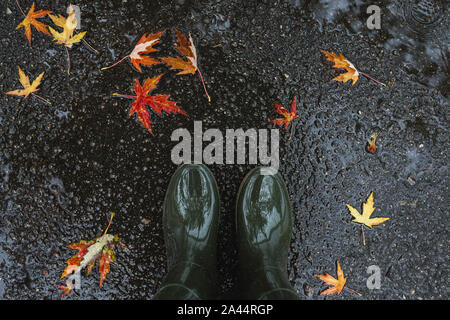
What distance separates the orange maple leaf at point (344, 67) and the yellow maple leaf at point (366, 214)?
0.61 m

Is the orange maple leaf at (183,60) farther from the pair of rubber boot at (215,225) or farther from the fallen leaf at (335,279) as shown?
the fallen leaf at (335,279)

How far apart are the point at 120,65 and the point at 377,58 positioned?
134 cm

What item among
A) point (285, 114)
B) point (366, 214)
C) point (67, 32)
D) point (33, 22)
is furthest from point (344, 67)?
point (33, 22)

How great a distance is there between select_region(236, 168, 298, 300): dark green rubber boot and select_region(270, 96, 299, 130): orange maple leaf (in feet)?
0.83

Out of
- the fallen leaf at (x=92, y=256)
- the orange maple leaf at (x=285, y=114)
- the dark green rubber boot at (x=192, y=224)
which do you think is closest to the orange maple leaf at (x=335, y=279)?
the dark green rubber boot at (x=192, y=224)

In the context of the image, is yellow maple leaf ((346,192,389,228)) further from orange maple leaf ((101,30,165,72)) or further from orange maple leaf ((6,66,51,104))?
orange maple leaf ((6,66,51,104))

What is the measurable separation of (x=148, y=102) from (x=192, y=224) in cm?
67

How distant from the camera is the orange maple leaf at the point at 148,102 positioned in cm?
154

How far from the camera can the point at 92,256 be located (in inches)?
62.7

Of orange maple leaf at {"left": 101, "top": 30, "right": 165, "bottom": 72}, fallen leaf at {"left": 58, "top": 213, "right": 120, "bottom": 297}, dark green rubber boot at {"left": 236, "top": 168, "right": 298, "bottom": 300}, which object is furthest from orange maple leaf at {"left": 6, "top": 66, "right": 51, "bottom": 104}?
dark green rubber boot at {"left": 236, "top": 168, "right": 298, "bottom": 300}

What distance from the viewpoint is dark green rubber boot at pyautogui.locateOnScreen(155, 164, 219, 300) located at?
132cm

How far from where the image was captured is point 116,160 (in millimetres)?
1552
